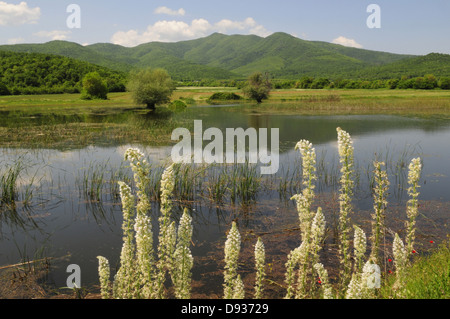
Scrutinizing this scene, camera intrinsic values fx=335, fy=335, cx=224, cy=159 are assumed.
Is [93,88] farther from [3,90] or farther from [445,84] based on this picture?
[445,84]

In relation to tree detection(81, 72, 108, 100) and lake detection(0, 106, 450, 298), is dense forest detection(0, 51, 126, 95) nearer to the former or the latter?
tree detection(81, 72, 108, 100)

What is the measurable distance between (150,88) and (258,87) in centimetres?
2572

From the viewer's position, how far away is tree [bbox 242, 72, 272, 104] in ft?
253

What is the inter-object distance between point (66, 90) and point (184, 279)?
4009 inches

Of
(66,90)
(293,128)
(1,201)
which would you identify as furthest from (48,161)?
(66,90)

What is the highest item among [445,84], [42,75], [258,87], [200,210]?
[42,75]

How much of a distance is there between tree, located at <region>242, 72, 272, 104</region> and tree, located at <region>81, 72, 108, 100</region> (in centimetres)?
3663

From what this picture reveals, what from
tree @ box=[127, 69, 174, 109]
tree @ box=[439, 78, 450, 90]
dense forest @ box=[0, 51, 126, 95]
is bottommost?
tree @ box=[127, 69, 174, 109]

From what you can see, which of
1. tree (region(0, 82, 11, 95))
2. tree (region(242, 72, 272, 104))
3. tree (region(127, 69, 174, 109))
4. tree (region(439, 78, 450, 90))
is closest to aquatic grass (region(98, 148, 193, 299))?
tree (region(127, 69, 174, 109))

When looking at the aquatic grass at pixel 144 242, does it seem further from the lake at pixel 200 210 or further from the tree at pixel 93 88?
the tree at pixel 93 88

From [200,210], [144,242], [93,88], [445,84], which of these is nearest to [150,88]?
[93,88]

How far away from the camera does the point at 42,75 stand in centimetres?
10075

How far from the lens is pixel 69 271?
802cm

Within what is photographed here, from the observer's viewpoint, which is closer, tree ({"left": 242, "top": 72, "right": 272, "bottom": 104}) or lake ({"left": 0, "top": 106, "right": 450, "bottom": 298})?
lake ({"left": 0, "top": 106, "right": 450, "bottom": 298})
